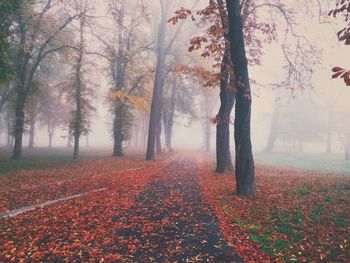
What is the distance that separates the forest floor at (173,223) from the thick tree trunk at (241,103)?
791 mm

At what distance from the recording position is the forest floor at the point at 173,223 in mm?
6156

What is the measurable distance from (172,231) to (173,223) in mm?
649

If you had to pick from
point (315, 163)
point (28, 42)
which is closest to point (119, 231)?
point (28, 42)

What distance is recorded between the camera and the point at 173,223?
26.9 ft

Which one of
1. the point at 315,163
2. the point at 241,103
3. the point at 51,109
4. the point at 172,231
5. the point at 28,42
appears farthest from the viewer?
the point at 51,109

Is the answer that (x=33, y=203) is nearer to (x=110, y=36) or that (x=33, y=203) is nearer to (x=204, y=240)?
(x=204, y=240)

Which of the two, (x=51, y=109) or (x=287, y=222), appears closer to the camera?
(x=287, y=222)

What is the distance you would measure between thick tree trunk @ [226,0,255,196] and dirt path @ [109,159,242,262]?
6.45 ft

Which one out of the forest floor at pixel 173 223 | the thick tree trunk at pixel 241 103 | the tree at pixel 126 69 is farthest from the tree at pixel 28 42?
the thick tree trunk at pixel 241 103

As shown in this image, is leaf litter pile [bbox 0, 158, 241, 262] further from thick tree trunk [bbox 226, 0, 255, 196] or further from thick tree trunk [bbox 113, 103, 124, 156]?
thick tree trunk [bbox 113, 103, 124, 156]

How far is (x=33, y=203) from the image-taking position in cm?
1046

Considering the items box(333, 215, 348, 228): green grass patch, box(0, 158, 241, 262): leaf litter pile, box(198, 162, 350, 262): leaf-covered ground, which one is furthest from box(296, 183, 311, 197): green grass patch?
box(0, 158, 241, 262): leaf litter pile

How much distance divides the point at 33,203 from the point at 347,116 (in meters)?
60.8

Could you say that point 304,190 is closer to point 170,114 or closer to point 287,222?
point 287,222
